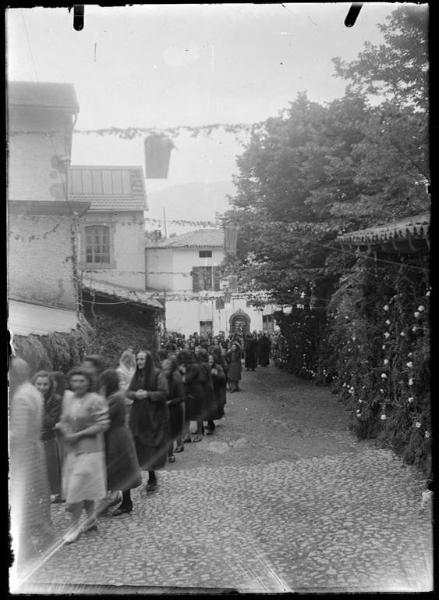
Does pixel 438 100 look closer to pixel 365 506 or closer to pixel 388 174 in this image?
pixel 365 506

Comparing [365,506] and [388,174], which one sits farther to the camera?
[388,174]

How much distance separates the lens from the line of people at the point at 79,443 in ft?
18.3

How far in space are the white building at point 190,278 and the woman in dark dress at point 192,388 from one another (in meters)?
7.83

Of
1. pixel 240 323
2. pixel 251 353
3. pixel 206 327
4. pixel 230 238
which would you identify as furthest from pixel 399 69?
pixel 240 323

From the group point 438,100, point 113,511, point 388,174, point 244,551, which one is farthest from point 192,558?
point 388,174

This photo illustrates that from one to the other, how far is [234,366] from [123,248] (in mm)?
4754

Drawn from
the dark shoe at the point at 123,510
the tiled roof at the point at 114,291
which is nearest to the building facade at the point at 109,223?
the tiled roof at the point at 114,291

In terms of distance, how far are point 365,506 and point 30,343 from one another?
4.20 m

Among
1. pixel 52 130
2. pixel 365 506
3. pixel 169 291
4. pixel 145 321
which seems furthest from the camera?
pixel 169 291

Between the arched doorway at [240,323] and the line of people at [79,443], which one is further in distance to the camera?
the arched doorway at [240,323]

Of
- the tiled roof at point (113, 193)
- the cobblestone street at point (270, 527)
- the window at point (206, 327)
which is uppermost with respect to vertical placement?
the tiled roof at point (113, 193)

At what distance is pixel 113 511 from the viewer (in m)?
6.91

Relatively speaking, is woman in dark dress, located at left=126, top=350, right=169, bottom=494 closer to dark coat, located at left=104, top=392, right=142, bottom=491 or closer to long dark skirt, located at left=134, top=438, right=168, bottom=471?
long dark skirt, located at left=134, top=438, right=168, bottom=471

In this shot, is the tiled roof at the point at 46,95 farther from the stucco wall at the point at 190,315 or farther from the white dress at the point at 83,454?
the stucco wall at the point at 190,315
